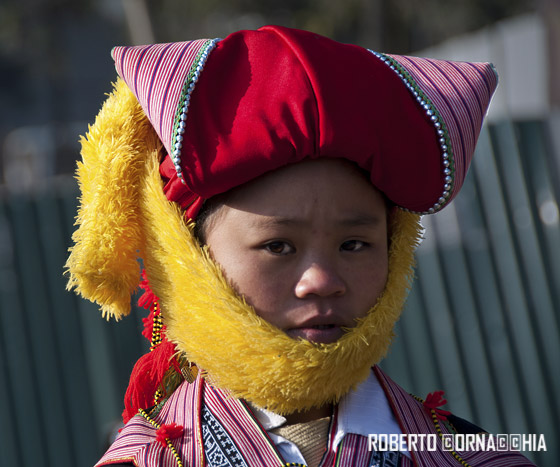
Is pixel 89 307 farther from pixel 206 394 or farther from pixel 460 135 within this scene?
pixel 460 135

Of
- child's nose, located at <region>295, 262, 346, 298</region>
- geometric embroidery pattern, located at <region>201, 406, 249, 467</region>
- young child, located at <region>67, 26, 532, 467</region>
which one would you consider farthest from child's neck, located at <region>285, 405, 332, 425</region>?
child's nose, located at <region>295, 262, 346, 298</region>

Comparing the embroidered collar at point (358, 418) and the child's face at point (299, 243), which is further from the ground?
the child's face at point (299, 243)

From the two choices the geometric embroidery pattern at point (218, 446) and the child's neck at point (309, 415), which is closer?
the geometric embroidery pattern at point (218, 446)

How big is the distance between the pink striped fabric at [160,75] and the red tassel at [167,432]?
0.54 m

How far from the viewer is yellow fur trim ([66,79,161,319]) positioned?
1.57 metres

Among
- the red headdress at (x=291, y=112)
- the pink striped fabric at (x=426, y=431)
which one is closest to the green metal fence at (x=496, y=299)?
the pink striped fabric at (x=426, y=431)

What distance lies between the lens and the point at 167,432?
58.6 inches

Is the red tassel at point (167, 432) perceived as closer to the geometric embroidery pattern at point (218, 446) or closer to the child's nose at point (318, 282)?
the geometric embroidery pattern at point (218, 446)

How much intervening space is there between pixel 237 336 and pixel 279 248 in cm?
19

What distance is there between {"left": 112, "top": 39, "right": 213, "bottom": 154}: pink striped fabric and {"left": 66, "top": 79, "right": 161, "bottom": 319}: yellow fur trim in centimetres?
9

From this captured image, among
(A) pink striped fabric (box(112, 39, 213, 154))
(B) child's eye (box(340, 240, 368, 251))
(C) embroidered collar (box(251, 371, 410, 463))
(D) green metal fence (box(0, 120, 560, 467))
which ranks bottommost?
(D) green metal fence (box(0, 120, 560, 467))

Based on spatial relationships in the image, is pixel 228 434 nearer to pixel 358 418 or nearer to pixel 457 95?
pixel 358 418

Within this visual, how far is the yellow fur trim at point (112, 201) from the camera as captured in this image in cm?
157

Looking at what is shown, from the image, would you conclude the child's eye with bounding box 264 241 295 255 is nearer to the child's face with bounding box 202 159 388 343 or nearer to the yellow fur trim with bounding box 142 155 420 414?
the child's face with bounding box 202 159 388 343
